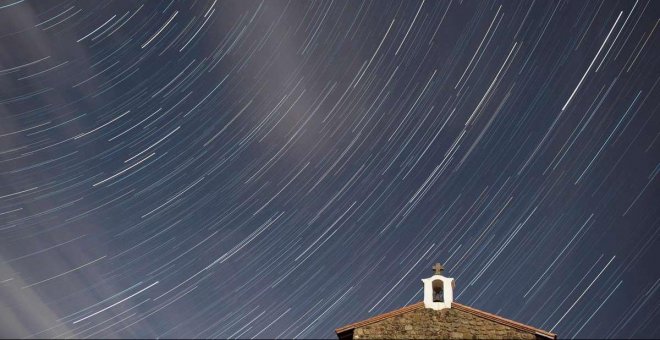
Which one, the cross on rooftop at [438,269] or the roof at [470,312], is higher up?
the cross on rooftop at [438,269]

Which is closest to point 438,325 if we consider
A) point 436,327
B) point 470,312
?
point 436,327

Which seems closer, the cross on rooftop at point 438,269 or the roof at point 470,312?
the roof at point 470,312

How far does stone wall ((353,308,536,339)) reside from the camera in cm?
1369

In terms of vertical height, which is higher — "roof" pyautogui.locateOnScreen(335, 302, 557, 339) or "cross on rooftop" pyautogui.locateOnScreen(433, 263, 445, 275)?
"cross on rooftop" pyautogui.locateOnScreen(433, 263, 445, 275)

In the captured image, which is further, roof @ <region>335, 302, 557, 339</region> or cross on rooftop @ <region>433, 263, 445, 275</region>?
cross on rooftop @ <region>433, 263, 445, 275</region>

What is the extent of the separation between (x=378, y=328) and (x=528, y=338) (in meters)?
4.10

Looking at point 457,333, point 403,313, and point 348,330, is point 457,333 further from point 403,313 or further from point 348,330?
point 348,330

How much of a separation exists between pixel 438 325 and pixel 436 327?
0.29 feet

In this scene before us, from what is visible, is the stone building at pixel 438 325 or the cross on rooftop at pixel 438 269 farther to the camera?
the cross on rooftop at pixel 438 269

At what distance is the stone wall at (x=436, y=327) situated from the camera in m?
13.7

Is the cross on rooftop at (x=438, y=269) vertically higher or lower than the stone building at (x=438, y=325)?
higher

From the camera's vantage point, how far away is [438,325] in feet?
46.3

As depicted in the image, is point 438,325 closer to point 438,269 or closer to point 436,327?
point 436,327

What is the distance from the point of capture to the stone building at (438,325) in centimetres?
1362
